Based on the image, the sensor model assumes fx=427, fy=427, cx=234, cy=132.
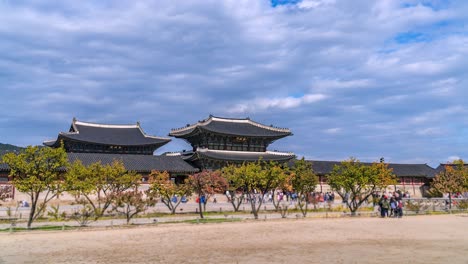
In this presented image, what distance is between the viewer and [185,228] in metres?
26.2

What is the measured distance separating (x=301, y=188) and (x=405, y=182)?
138ft

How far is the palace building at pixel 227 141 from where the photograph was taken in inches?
2458

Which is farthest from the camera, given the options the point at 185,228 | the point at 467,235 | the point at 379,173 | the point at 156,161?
the point at 156,161

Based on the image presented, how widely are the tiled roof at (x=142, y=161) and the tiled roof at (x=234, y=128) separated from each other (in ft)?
22.7

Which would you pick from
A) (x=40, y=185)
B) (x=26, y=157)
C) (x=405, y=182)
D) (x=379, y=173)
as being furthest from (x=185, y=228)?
(x=405, y=182)

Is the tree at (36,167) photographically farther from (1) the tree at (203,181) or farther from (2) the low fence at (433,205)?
(2) the low fence at (433,205)

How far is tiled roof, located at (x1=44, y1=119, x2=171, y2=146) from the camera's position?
211 ft

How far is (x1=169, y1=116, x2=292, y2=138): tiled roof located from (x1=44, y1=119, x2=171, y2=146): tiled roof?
4216mm

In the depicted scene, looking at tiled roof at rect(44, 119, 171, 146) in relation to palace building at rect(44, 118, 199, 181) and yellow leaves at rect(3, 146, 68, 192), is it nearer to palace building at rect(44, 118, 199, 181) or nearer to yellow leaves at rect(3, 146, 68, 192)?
palace building at rect(44, 118, 199, 181)

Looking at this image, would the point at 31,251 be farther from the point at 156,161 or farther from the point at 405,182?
the point at 405,182

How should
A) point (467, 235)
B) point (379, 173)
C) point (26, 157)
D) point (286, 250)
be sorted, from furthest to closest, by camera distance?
1. point (379, 173)
2. point (26, 157)
3. point (467, 235)
4. point (286, 250)

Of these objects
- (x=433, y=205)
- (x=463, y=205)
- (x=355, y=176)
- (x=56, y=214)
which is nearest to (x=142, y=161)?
(x=56, y=214)

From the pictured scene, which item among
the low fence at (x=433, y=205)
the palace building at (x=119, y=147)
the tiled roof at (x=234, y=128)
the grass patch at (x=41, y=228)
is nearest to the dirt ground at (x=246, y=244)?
the grass patch at (x=41, y=228)

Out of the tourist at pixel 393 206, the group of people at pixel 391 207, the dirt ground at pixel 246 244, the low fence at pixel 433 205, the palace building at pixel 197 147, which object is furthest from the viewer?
the palace building at pixel 197 147
